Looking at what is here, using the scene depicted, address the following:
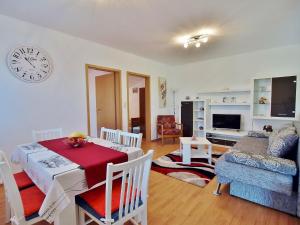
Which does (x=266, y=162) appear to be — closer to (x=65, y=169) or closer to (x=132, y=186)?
(x=132, y=186)

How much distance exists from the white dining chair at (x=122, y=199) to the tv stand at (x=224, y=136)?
356 centimetres

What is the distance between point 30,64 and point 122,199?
266 cm

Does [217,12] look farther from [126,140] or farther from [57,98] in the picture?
[57,98]

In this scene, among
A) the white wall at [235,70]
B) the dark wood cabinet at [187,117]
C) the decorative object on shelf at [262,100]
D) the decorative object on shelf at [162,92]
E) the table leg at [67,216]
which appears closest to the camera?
the table leg at [67,216]

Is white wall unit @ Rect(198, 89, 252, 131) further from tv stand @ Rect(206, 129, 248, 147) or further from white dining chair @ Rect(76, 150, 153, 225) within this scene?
white dining chair @ Rect(76, 150, 153, 225)

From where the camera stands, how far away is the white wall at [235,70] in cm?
374

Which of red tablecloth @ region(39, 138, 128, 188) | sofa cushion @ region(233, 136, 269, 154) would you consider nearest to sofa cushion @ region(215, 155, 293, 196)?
sofa cushion @ region(233, 136, 269, 154)

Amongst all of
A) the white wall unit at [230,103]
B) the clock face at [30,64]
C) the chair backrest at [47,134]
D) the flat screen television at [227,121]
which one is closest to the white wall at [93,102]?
the clock face at [30,64]

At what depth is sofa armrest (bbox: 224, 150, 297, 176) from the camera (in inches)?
66.0

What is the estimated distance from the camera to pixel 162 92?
537 cm

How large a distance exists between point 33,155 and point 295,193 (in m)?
2.59

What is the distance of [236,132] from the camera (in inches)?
167

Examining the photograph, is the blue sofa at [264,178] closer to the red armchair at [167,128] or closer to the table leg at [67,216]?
the table leg at [67,216]

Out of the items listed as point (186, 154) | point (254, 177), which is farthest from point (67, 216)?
point (186, 154)
